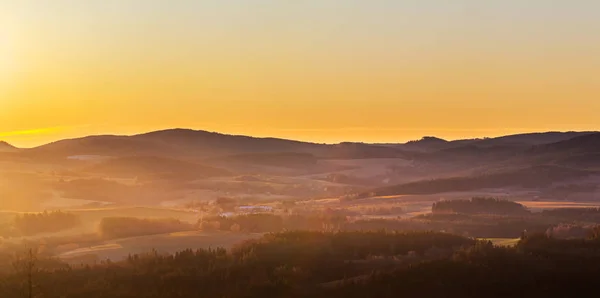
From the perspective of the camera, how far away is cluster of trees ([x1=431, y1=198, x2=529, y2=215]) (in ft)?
112

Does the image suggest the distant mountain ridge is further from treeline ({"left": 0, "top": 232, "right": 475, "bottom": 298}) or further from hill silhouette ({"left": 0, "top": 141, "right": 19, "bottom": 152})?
treeline ({"left": 0, "top": 232, "right": 475, "bottom": 298})

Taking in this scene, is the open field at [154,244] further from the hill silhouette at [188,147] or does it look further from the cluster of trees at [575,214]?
the hill silhouette at [188,147]

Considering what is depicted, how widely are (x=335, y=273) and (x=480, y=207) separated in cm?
2163

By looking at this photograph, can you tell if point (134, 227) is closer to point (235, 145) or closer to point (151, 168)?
point (151, 168)

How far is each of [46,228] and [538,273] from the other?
22466mm

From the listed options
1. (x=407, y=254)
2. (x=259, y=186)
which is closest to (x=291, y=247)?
(x=407, y=254)

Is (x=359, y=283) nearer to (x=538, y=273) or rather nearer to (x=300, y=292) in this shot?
(x=300, y=292)

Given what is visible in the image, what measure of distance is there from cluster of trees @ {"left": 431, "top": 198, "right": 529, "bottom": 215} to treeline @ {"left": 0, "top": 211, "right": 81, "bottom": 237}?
15667 mm

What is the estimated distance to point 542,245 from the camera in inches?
669

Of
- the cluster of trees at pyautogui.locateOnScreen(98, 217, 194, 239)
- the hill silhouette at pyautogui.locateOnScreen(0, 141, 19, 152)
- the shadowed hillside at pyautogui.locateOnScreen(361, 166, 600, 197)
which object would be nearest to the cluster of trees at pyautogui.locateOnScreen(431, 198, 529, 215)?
the cluster of trees at pyautogui.locateOnScreen(98, 217, 194, 239)

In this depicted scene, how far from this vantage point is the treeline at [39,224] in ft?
98.0

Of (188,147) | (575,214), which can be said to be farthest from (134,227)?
(188,147)

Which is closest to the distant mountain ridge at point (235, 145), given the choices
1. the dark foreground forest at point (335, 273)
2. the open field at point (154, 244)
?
the open field at point (154, 244)

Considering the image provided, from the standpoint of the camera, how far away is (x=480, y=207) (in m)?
35.2
